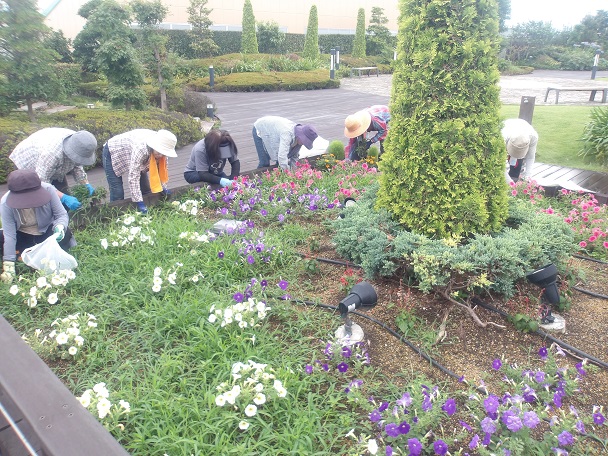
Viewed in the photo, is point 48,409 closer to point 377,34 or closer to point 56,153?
point 56,153

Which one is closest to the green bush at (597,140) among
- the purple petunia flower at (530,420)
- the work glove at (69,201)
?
the purple petunia flower at (530,420)

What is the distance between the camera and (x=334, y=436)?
6.89 feet

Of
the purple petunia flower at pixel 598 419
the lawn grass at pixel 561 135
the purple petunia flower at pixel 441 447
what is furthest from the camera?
the lawn grass at pixel 561 135

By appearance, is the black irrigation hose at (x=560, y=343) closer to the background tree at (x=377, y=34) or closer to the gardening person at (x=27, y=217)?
the gardening person at (x=27, y=217)

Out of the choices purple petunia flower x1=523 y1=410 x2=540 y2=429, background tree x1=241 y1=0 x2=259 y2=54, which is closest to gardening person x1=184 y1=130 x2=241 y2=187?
purple petunia flower x1=523 y1=410 x2=540 y2=429

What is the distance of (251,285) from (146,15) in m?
9.44

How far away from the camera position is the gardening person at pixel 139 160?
4.41m

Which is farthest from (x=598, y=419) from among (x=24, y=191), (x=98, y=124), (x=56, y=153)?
(x=98, y=124)

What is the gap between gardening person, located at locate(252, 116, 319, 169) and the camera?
18.4ft

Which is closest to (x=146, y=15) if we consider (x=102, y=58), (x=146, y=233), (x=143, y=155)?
(x=102, y=58)

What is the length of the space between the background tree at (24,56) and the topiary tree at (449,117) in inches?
280

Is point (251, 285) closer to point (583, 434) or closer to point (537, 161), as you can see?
point (583, 434)

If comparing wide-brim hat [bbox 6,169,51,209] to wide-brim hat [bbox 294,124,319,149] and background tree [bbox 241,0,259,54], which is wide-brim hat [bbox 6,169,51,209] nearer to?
wide-brim hat [bbox 294,124,319,149]

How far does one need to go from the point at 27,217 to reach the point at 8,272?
1.59 ft
